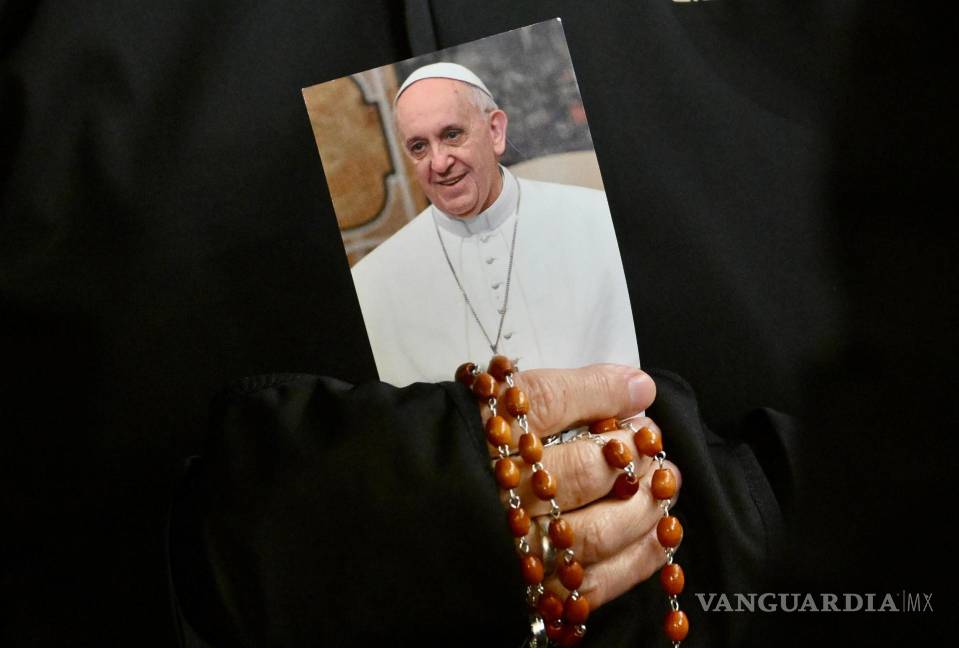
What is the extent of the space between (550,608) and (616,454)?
0.11 metres

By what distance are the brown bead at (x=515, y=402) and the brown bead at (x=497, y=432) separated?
12 mm

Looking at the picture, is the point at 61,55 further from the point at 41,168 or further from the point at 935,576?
the point at 935,576

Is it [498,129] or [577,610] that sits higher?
[498,129]

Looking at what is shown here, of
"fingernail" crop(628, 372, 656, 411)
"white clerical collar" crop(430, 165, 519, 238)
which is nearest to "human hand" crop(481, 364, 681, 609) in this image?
"fingernail" crop(628, 372, 656, 411)

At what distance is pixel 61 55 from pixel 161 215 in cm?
14

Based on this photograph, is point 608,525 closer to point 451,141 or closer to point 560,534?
point 560,534

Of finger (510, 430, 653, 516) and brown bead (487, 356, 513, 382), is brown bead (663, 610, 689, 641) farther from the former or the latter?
brown bead (487, 356, 513, 382)

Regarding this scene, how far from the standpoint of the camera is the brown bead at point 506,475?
0.52 m

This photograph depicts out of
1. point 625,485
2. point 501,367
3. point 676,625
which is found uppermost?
point 501,367

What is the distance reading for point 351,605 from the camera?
1.67 feet

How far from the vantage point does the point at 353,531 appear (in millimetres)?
511

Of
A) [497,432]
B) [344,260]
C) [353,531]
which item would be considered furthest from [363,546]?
[344,260]

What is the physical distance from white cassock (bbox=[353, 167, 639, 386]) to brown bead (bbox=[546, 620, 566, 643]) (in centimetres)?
18

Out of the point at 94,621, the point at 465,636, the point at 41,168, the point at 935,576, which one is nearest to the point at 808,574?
the point at 935,576
